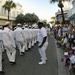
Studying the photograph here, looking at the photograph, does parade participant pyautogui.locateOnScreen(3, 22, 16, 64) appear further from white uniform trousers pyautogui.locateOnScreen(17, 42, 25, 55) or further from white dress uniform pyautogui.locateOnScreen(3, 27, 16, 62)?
white uniform trousers pyautogui.locateOnScreen(17, 42, 25, 55)

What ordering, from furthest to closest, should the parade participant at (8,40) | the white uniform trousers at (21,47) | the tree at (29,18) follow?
the tree at (29,18)
the white uniform trousers at (21,47)
the parade participant at (8,40)

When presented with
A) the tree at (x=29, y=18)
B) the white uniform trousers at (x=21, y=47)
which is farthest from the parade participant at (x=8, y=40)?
the tree at (x=29, y=18)

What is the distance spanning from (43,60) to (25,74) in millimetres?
1927

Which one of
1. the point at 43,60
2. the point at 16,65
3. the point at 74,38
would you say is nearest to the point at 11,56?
the point at 16,65

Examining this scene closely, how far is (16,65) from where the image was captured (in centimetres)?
941

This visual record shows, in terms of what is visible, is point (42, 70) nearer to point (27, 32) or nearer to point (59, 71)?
point (59, 71)

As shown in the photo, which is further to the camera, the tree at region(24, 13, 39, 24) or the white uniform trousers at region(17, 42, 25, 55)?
the tree at region(24, 13, 39, 24)

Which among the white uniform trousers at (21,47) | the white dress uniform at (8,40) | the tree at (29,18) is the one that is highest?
the tree at (29,18)

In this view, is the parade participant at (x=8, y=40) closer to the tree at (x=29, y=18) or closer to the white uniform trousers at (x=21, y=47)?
the white uniform trousers at (x=21, y=47)

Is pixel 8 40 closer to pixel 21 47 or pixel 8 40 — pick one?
pixel 8 40

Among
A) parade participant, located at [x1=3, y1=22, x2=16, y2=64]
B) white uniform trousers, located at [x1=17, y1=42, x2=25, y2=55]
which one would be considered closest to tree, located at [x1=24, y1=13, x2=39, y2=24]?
white uniform trousers, located at [x1=17, y1=42, x2=25, y2=55]

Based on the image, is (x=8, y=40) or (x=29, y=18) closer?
(x=8, y=40)

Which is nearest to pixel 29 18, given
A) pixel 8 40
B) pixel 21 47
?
pixel 21 47

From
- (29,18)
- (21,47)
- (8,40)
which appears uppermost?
(29,18)
